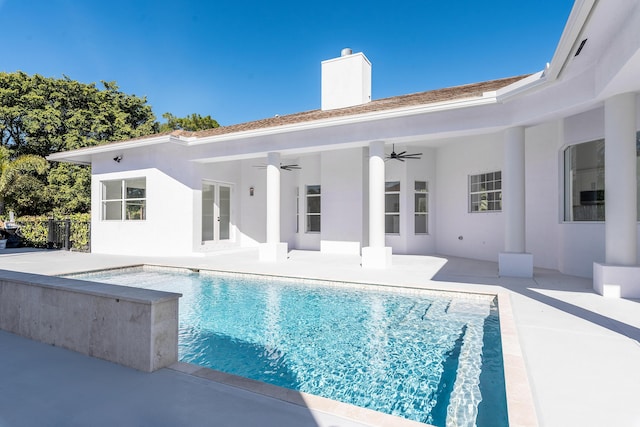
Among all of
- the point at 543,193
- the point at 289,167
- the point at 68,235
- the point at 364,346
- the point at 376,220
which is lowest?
the point at 364,346

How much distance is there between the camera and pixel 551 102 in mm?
7023

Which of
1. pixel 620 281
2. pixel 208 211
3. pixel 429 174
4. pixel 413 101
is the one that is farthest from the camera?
pixel 208 211

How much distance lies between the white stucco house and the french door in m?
0.06

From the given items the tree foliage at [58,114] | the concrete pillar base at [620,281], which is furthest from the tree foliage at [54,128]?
the concrete pillar base at [620,281]

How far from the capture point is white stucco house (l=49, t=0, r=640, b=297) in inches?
234

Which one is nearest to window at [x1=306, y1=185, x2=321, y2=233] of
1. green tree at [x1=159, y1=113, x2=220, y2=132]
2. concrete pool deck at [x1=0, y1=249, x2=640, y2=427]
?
concrete pool deck at [x1=0, y1=249, x2=640, y2=427]

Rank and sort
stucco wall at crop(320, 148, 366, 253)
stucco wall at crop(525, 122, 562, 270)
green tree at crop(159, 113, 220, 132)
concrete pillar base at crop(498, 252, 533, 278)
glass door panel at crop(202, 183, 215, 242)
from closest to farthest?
concrete pillar base at crop(498, 252, 533, 278), stucco wall at crop(525, 122, 562, 270), stucco wall at crop(320, 148, 366, 253), glass door panel at crop(202, 183, 215, 242), green tree at crop(159, 113, 220, 132)

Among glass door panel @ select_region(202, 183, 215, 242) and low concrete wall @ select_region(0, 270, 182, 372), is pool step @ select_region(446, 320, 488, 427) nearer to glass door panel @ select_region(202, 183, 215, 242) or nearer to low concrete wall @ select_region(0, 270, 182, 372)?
low concrete wall @ select_region(0, 270, 182, 372)

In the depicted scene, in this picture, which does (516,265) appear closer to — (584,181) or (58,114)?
A: (584,181)

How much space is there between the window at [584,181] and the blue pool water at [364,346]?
378 centimetres

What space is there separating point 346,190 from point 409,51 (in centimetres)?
1175

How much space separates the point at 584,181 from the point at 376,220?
479 centimetres

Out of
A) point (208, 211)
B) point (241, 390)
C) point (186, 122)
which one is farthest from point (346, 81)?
point (186, 122)

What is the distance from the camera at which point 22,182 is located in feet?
62.4
